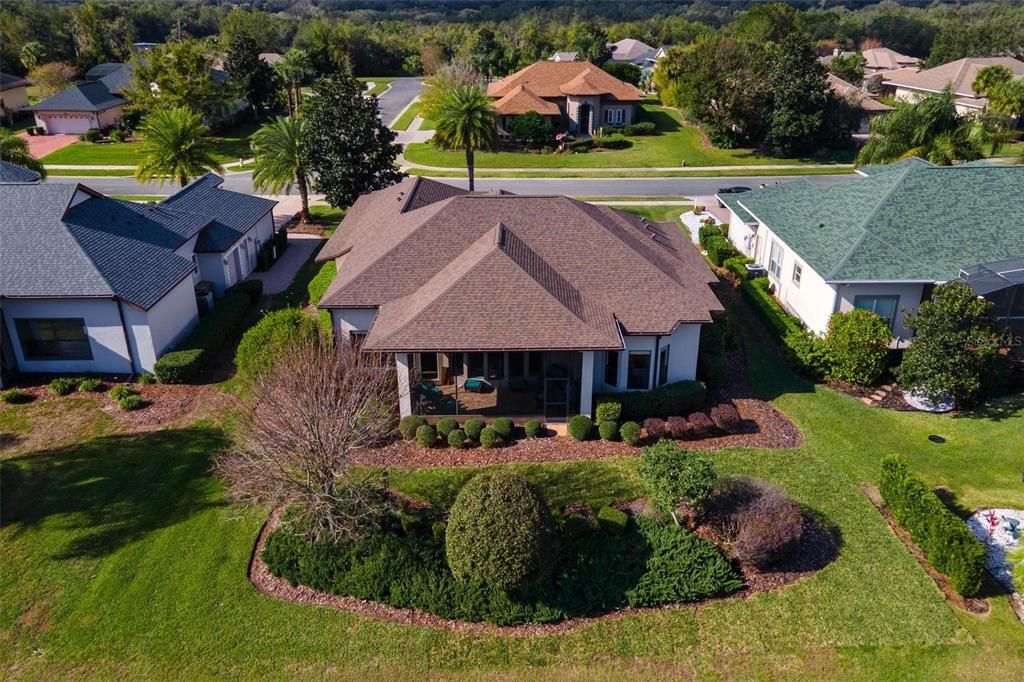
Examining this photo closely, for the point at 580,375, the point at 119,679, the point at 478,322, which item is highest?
the point at 478,322

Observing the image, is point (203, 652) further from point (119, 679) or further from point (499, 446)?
point (499, 446)

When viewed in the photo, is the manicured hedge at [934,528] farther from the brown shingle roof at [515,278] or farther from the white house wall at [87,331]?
the white house wall at [87,331]

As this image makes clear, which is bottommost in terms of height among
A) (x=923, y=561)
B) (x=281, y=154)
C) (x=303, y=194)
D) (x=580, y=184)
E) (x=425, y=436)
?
(x=923, y=561)

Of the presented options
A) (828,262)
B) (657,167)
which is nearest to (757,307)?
(828,262)

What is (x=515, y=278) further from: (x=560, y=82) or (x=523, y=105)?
(x=560, y=82)

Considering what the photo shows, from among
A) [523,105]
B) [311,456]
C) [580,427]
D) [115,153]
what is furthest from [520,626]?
[115,153]

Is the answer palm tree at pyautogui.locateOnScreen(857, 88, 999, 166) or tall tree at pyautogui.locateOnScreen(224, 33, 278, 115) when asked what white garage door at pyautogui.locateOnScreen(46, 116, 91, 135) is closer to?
tall tree at pyautogui.locateOnScreen(224, 33, 278, 115)

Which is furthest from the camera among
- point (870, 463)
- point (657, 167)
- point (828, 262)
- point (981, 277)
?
point (657, 167)
